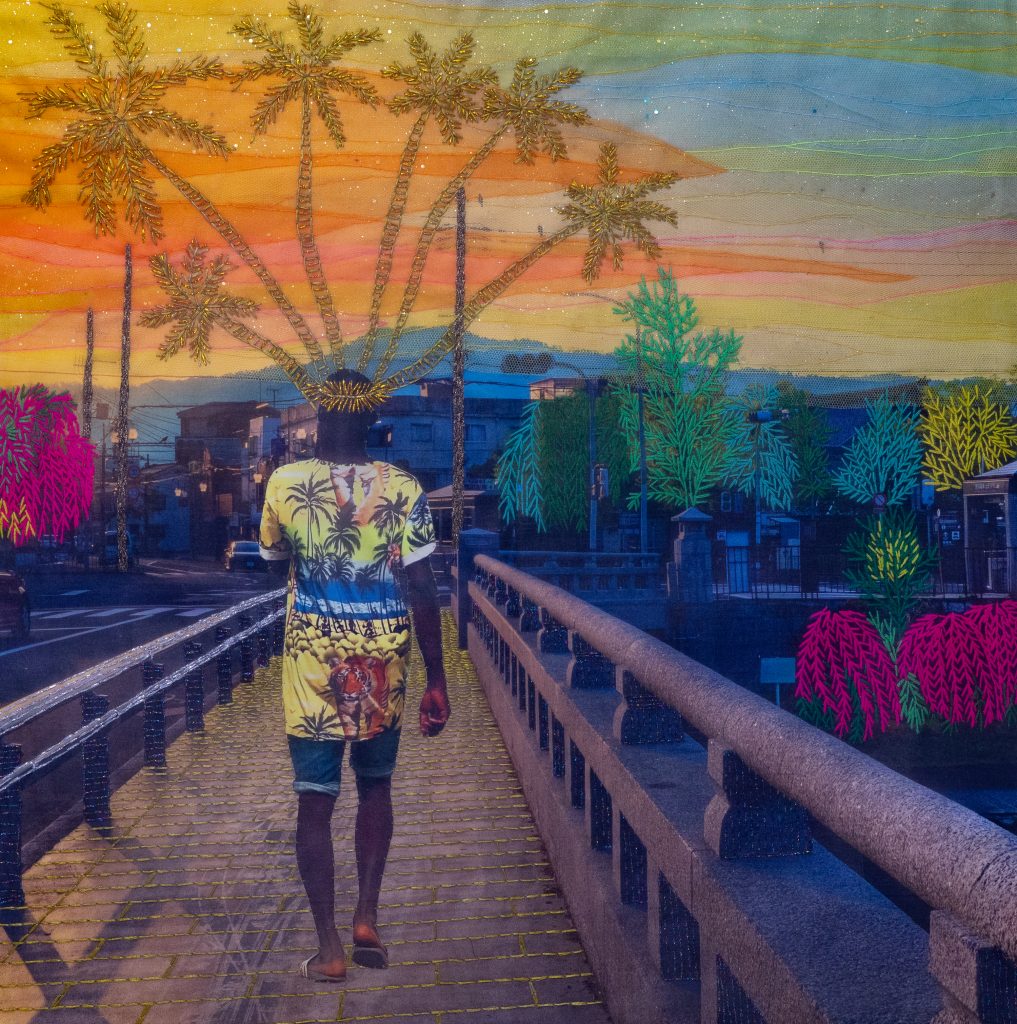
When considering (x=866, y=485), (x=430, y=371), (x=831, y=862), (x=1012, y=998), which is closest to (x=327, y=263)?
(x=430, y=371)

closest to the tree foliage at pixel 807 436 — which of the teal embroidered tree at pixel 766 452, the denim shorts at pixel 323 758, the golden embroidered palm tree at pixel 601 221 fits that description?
the teal embroidered tree at pixel 766 452

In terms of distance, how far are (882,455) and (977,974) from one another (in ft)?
15.1

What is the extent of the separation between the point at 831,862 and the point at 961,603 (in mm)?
4433

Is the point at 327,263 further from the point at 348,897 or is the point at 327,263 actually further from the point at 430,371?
the point at 348,897

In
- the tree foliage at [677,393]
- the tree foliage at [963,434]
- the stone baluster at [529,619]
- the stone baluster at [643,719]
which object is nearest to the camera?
the stone baluster at [643,719]

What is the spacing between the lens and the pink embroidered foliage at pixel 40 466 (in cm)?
373

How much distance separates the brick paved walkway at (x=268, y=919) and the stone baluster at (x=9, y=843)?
7cm

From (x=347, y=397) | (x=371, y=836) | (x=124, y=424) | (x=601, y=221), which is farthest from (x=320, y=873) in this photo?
(x=601, y=221)

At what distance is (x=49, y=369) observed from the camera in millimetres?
3855

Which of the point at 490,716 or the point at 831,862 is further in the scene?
the point at 490,716

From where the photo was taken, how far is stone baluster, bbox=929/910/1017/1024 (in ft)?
2.10

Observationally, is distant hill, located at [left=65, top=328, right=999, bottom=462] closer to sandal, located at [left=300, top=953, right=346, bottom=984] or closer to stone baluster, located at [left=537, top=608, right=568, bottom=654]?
stone baluster, located at [left=537, top=608, right=568, bottom=654]

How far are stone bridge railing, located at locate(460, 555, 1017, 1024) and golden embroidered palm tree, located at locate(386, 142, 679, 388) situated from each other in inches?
78.6

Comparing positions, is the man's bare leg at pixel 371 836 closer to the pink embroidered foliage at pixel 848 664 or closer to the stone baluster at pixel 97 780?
the stone baluster at pixel 97 780
